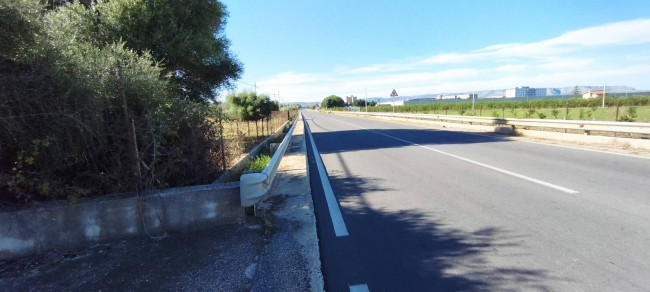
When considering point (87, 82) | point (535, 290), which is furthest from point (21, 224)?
point (535, 290)

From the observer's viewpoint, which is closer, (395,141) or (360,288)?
(360,288)

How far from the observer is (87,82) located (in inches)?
174

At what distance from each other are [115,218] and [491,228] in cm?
473

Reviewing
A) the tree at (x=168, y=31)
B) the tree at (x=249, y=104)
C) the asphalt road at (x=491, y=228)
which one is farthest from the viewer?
the tree at (x=249, y=104)

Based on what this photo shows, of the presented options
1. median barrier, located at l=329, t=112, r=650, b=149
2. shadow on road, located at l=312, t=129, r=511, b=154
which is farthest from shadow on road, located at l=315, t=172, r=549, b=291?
median barrier, located at l=329, t=112, r=650, b=149

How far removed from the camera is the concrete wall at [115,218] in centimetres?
414

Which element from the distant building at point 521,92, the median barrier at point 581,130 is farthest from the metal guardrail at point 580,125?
the distant building at point 521,92

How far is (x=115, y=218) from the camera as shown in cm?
453

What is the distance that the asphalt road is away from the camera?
11.2ft

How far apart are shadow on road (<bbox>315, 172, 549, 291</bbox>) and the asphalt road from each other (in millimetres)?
11

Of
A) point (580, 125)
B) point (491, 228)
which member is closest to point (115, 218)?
point (491, 228)

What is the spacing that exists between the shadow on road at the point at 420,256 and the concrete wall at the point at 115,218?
1658 mm

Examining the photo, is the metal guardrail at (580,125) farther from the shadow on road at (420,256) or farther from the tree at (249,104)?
the tree at (249,104)

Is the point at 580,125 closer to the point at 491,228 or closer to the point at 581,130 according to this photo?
the point at 581,130
